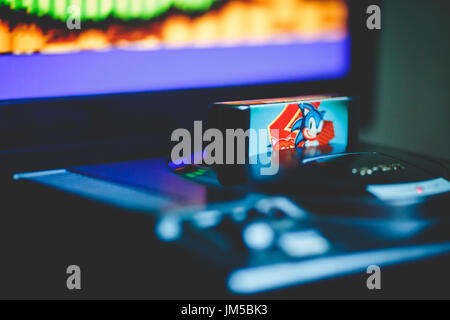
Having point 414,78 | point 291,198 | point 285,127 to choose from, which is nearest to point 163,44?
point 285,127

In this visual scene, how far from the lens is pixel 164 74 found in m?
0.75

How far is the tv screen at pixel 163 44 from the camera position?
668mm

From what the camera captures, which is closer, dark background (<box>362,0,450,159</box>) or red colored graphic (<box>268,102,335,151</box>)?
red colored graphic (<box>268,102,335,151</box>)

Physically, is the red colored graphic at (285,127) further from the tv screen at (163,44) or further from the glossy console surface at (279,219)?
the tv screen at (163,44)

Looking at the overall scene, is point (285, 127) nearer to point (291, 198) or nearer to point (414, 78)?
point (291, 198)

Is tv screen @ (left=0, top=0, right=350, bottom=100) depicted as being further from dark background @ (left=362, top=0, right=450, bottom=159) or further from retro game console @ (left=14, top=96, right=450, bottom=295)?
dark background @ (left=362, top=0, right=450, bottom=159)

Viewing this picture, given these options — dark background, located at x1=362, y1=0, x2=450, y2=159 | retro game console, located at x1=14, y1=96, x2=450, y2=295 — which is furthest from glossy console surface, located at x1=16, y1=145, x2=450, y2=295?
dark background, located at x1=362, y1=0, x2=450, y2=159

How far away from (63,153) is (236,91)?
0.25m

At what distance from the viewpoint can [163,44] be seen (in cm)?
74

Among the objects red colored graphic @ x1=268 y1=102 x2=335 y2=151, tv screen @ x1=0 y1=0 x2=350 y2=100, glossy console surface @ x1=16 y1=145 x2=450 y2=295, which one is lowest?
glossy console surface @ x1=16 y1=145 x2=450 y2=295

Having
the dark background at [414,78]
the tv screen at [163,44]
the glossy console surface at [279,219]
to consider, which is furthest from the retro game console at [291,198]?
the dark background at [414,78]

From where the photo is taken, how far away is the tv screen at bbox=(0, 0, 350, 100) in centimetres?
67

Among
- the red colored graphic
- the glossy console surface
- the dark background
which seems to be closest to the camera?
the glossy console surface

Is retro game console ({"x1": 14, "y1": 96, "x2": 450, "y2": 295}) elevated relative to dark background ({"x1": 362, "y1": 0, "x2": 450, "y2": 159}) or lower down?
lower down
